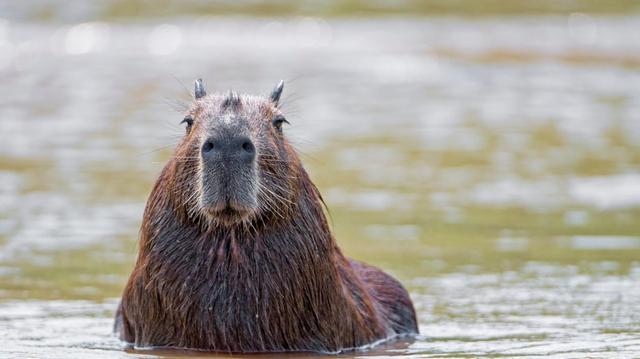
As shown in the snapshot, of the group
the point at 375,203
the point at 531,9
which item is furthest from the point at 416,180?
the point at 531,9

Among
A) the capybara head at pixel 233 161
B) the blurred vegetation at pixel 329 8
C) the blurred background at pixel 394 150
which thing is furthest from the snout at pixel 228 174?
the blurred vegetation at pixel 329 8

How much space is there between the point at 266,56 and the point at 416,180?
10520mm

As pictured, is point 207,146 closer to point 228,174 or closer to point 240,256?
point 228,174

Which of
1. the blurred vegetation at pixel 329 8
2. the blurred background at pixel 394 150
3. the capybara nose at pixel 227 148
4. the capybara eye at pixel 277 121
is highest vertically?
the blurred vegetation at pixel 329 8

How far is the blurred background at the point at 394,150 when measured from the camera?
29.5ft

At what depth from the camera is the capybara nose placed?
6.95 meters

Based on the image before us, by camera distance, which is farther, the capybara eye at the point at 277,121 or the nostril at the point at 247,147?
the capybara eye at the point at 277,121

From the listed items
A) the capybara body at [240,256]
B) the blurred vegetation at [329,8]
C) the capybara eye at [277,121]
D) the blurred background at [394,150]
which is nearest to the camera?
the capybara body at [240,256]

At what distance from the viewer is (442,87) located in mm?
20219

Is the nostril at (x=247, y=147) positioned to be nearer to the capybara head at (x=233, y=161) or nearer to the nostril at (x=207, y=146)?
the capybara head at (x=233, y=161)

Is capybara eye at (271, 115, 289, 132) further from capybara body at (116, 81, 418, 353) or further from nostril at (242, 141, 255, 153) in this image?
nostril at (242, 141, 255, 153)

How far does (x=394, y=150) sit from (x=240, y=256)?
7.87 m

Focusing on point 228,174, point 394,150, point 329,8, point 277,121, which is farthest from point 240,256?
point 329,8

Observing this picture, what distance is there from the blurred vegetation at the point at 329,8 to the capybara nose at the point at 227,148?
21.3m
